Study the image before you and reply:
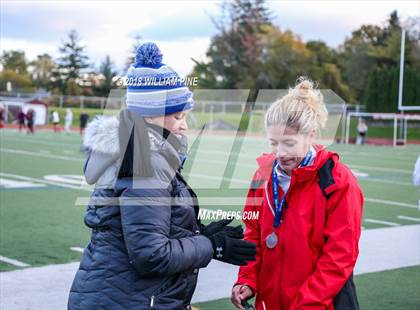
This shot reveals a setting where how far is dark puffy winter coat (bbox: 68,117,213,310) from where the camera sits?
7.98 ft

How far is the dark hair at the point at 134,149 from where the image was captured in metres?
2.46

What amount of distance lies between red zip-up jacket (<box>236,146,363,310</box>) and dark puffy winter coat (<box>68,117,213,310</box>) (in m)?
0.47

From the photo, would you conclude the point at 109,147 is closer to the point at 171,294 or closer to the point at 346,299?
the point at 171,294

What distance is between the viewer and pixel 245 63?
66438 millimetres

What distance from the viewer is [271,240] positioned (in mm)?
2990

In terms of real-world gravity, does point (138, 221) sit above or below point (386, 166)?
above

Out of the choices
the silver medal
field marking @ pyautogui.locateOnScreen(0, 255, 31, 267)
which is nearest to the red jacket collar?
the silver medal

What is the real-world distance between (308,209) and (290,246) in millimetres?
191

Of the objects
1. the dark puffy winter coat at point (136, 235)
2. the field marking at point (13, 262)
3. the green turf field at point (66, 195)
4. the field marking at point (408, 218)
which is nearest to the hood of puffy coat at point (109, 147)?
the dark puffy winter coat at point (136, 235)

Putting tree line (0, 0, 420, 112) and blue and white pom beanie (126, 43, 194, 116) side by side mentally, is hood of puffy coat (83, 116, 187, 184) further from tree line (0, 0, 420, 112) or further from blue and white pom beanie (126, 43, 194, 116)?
tree line (0, 0, 420, 112)

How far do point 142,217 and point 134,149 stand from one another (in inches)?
10.2

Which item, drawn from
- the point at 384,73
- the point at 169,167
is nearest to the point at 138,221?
the point at 169,167

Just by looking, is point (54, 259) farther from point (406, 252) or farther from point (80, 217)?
point (406, 252)

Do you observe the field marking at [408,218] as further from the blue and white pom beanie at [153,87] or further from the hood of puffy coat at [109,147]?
the hood of puffy coat at [109,147]
